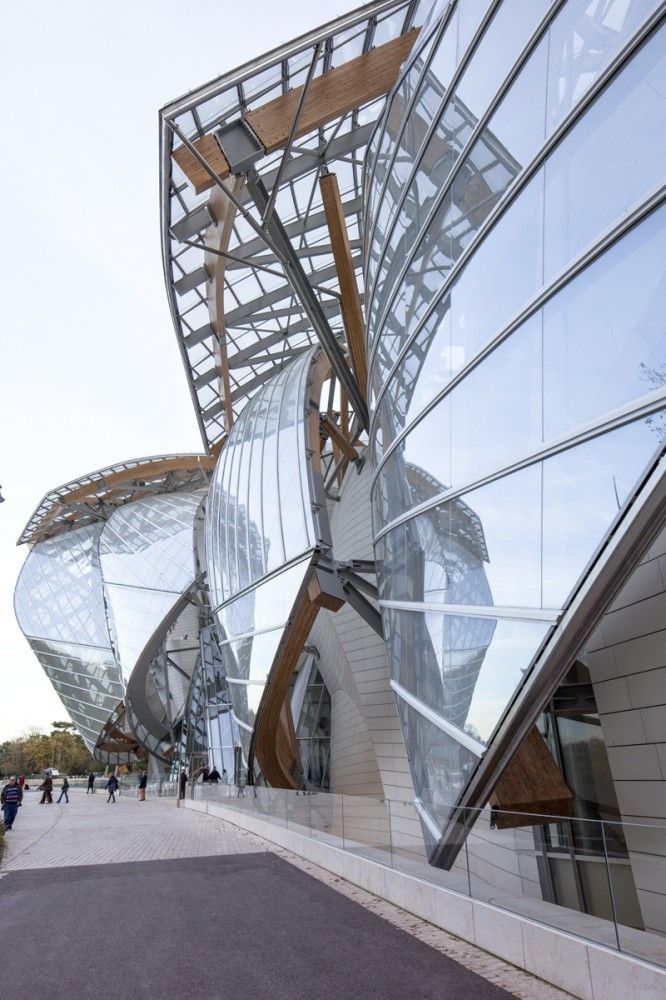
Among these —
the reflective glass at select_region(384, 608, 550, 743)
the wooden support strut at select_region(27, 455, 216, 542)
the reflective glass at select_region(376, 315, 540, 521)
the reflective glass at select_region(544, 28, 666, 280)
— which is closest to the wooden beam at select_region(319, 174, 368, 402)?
the reflective glass at select_region(376, 315, 540, 521)

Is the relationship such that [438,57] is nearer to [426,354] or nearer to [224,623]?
[426,354]

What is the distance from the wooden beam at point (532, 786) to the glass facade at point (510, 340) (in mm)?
722

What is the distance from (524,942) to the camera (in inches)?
231

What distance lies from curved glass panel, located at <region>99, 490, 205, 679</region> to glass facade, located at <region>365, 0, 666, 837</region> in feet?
124

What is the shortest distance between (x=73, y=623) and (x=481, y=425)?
54995 mm

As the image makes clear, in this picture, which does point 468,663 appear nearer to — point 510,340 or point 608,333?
point 510,340

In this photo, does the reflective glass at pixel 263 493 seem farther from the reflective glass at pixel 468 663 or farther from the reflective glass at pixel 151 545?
the reflective glass at pixel 151 545

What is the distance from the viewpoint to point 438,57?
10914mm

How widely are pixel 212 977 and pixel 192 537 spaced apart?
44934 millimetres

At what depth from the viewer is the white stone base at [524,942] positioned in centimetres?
482

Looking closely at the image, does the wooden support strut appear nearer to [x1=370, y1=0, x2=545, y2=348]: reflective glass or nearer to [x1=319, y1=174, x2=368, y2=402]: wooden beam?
[x1=319, y1=174, x2=368, y2=402]: wooden beam

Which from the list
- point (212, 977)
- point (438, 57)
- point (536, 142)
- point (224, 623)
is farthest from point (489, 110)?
point (224, 623)

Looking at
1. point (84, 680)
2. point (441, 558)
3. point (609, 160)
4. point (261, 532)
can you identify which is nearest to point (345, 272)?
point (261, 532)

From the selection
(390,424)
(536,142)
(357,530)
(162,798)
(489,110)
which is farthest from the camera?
(162,798)
